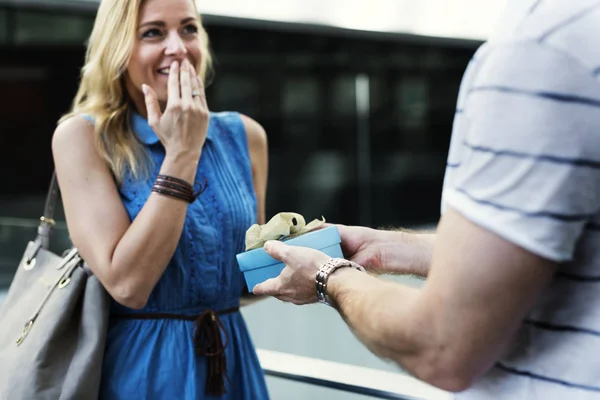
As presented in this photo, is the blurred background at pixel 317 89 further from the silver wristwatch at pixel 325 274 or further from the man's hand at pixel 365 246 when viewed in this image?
the silver wristwatch at pixel 325 274

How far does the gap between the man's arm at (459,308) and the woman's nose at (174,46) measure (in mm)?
1292

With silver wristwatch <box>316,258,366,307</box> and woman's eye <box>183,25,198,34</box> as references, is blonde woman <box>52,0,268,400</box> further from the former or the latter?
silver wristwatch <box>316,258,366,307</box>

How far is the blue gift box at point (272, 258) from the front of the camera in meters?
1.43

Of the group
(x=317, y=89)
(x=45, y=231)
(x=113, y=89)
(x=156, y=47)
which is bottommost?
(x=317, y=89)

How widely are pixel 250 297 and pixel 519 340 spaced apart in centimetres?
134

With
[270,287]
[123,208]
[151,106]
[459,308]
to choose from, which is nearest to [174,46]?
[151,106]

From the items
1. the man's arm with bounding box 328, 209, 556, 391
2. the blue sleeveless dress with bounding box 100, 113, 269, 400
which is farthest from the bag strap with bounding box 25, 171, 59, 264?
the man's arm with bounding box 328, 209, 556, 391

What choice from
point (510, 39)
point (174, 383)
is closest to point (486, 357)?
point (510, 39)

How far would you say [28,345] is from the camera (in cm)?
186

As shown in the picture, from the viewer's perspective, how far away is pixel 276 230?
4.85ft

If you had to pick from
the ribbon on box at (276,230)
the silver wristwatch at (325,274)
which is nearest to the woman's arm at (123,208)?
the ribbon on box at (276,230)

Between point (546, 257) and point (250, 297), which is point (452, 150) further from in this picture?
point (250, 297)

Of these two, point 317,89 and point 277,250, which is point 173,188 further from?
point 317,89

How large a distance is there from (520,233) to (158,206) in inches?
45.5
